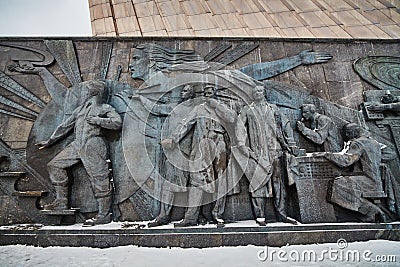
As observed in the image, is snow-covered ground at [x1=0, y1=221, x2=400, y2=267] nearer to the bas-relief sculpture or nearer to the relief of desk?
the relief of desk

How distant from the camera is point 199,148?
4656 mm

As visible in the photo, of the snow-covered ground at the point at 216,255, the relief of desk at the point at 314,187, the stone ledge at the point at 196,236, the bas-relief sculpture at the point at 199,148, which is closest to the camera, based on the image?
the snow-covered ground at the point at 216,255

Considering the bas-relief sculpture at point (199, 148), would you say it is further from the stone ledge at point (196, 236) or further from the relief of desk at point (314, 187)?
the stone ledge at point (196, 236)

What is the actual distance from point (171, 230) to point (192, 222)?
383mm

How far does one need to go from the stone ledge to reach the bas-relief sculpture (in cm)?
30

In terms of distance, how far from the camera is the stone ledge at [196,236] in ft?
13.0

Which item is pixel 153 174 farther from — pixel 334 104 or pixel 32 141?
pixel 334 104

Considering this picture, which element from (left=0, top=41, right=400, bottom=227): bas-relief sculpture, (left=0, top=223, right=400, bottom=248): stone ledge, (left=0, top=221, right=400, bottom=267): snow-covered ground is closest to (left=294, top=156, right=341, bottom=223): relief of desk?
(left=0, top=41, right=400, bottom=227): bas-relief sculpture

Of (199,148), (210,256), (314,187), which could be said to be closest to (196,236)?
(210,256)

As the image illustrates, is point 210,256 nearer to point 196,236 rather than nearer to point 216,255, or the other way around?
point 216,255

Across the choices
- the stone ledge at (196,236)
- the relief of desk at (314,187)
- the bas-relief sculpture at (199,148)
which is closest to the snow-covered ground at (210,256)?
the stone ledge at (196,236)

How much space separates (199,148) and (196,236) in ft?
4.41

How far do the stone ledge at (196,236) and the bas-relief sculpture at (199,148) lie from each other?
0.30 metres

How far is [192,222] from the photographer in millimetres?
4332
